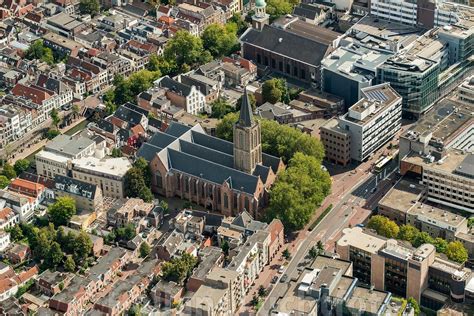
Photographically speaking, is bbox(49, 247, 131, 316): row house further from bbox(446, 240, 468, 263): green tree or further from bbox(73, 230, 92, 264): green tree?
bbox(446, 240, 468, 263): green tree

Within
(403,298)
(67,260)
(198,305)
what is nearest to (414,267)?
(403,298)

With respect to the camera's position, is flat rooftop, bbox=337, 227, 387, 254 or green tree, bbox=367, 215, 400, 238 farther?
green tree, bbox=367, 215, 400, 238

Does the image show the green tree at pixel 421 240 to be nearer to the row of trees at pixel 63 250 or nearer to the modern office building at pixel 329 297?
the modern office building at pixel 329 297

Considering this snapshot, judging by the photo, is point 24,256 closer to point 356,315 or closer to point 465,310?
point 356,315

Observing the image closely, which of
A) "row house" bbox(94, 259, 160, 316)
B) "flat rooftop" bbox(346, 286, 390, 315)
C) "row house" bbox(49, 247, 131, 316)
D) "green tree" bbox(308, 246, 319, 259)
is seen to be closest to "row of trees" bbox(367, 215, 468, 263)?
"green tree" bbox(308, 246, 319, 259)

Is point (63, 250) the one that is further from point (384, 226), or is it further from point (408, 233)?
point (408, 233)

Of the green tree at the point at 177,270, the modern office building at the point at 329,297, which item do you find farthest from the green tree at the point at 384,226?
the green tree at the point at 177,270
